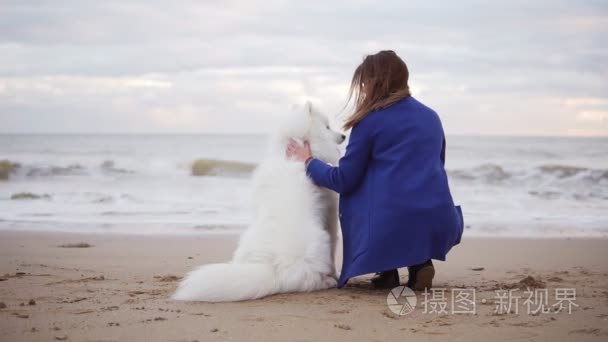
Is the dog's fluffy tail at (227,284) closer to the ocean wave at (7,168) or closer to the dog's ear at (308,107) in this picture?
the dog's ear at (308,107)

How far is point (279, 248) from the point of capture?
11.6 ft

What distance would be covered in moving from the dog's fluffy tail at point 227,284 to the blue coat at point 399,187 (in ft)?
1.87

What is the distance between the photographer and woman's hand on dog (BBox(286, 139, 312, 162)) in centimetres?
390

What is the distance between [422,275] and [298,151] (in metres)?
1.11

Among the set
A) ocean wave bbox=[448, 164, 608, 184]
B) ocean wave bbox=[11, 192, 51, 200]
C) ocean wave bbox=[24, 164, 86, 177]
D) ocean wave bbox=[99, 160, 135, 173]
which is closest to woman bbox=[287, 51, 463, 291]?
ocean wave bbox=[11, 192, 51, 200]

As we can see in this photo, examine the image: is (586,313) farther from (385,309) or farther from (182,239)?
(182,239)

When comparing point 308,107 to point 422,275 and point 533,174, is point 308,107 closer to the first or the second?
point 422,275

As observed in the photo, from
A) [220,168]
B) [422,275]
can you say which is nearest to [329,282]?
[422,275]

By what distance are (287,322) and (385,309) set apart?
1.98 feet

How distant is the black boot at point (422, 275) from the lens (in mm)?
3652

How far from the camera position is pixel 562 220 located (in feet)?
26.8

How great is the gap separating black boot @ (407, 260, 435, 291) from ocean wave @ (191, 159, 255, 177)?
13.6 m

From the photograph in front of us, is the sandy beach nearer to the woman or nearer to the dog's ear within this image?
the woman

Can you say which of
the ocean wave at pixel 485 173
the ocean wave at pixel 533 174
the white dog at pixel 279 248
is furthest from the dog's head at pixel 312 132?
the ocean wave at pixel 485 173
